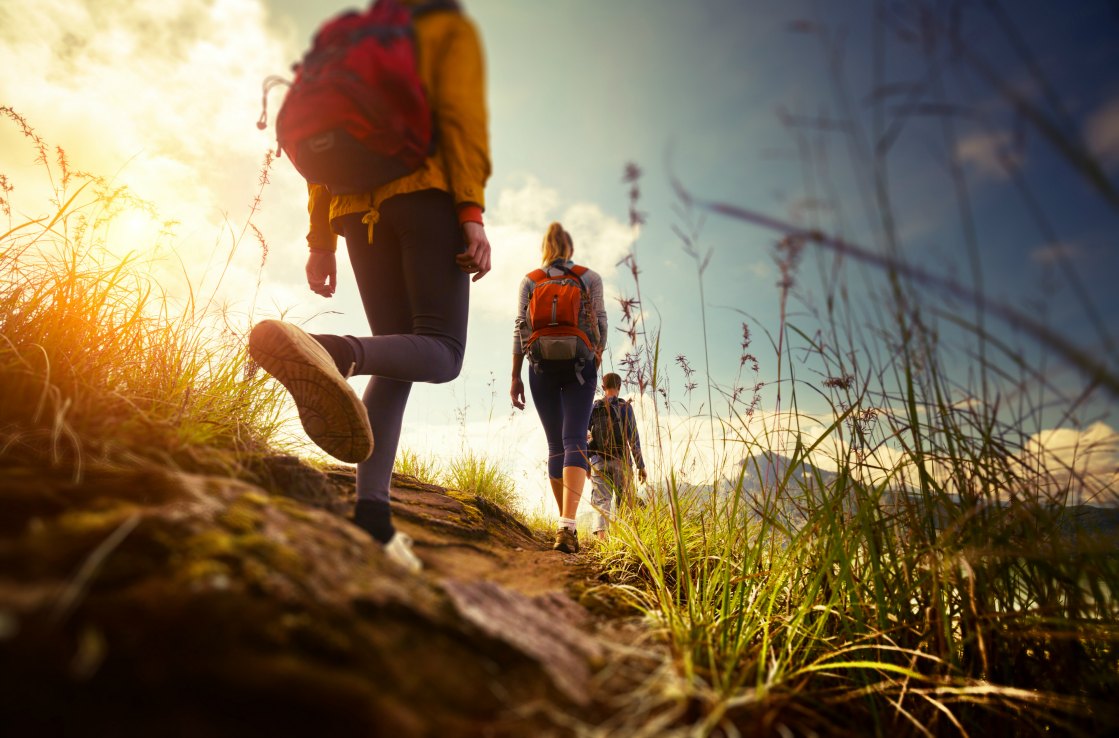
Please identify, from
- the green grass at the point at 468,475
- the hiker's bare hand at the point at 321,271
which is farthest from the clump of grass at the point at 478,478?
the hiker's bare hand at the point at 321,271

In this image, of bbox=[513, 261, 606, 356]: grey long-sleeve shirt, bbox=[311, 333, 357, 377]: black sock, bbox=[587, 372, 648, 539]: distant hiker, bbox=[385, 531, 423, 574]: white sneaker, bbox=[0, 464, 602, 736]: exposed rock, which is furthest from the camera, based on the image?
bbox=[587, 372, 648, 539]: distant hiker

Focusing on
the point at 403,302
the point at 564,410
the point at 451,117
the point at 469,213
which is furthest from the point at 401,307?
the point at 564,410

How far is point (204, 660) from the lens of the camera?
0.59 meters

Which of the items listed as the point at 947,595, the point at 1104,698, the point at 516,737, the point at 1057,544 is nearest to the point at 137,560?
the point at 516,737

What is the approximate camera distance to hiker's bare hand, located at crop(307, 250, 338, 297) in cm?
188

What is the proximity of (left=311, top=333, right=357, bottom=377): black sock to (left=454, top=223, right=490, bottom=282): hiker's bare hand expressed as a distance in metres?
0.45

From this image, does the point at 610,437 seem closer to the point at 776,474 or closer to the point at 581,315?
the point at 581,315

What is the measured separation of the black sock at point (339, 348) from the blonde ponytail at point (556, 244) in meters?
2.32

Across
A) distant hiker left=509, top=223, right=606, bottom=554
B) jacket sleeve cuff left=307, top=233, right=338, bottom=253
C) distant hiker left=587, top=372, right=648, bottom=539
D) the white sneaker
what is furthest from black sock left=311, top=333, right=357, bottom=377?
distant hiker left=587, top=372, right=648, bottom=539

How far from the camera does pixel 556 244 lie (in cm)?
359

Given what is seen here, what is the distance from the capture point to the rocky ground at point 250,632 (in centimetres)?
55

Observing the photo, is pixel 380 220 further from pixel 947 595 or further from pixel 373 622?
pixel 947 595

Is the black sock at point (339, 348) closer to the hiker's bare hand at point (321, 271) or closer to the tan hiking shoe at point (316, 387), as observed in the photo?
the tan hiking shoe at point (316, 387)

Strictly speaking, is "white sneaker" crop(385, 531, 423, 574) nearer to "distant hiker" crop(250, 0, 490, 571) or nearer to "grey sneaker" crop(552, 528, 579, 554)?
"distant hiker" crop(250, 0, 490, 571)
